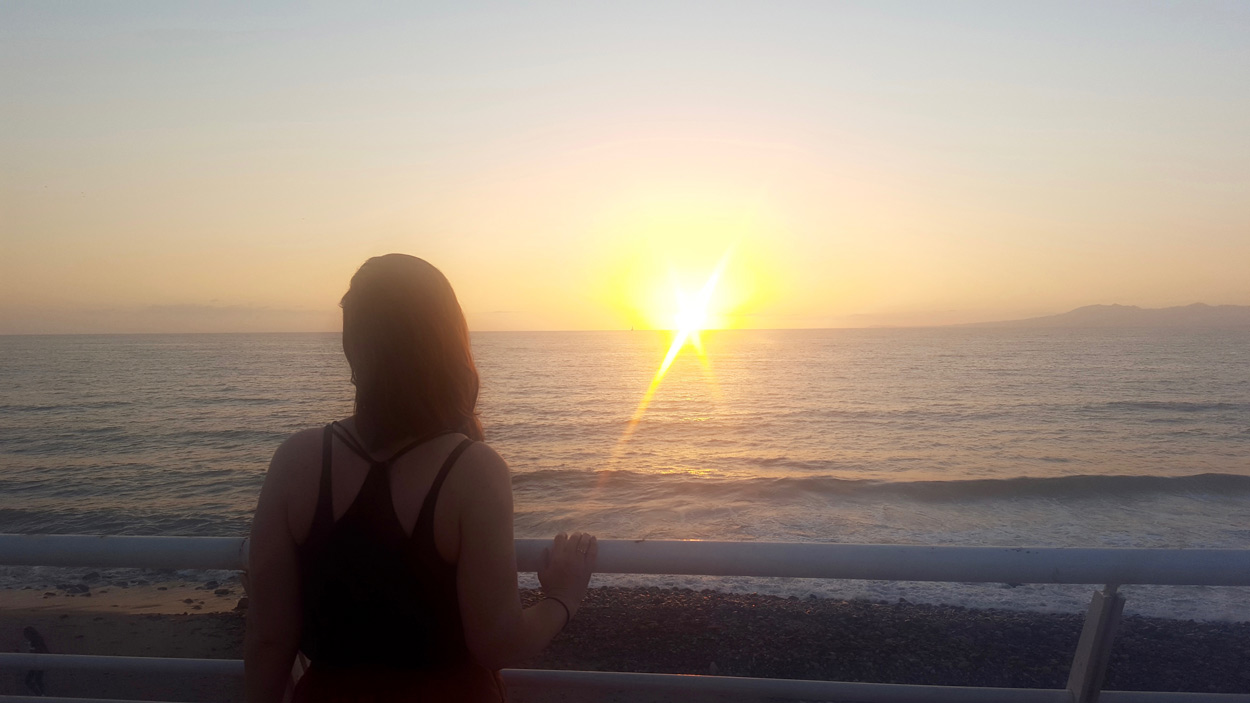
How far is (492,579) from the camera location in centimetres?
127

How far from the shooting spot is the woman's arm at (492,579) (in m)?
1.25

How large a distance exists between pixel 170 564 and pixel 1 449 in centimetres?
2474

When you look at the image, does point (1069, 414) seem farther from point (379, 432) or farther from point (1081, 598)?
point (379, 432)

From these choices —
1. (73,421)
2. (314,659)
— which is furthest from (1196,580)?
(73,421)

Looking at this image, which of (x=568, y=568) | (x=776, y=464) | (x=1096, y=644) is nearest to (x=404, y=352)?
(x=568, y=568)

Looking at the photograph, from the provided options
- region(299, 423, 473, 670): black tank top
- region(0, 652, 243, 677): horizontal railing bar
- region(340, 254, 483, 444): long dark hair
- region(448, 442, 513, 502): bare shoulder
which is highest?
region(340, 254, 483, 444): long dark hair

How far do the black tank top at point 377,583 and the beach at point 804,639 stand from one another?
16.1 ft

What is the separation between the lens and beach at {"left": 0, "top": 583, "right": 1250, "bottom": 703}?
5871 millimetres

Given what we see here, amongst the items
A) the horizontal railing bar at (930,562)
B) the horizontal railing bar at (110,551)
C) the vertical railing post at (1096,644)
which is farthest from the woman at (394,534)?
the vertical railing post at (1096,644)

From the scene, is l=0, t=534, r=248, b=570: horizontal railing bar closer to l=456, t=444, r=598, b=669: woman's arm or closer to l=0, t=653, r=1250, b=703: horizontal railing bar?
l=0, t=653, r=1250, b=703: horizontal railing bar

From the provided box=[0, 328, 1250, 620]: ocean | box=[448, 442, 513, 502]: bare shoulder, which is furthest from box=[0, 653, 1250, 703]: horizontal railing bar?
box=[0, 328, 1250, 620]: ocean

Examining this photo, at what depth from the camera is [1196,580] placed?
145cm

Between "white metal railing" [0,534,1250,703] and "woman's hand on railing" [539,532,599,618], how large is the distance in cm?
3

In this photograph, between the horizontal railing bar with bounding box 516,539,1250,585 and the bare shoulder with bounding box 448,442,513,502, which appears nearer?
the bare shoulder with bounding box 448,442,513,502
